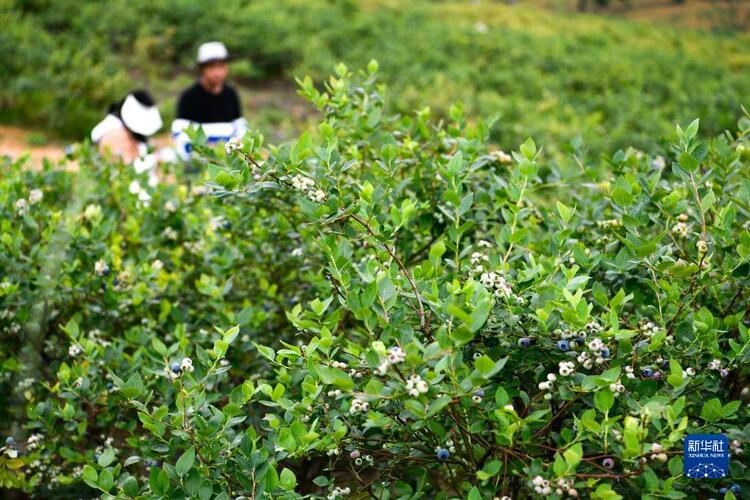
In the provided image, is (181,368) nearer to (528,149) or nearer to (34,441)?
(34,441)

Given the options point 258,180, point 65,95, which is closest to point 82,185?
point 258,180

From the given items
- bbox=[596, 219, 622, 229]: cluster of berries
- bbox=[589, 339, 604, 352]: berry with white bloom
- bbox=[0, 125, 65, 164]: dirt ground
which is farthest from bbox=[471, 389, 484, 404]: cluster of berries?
bbox=[0, 125, 65, 164]: dirt ground

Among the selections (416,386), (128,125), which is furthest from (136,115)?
(416,386)

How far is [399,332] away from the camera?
5.51 feet

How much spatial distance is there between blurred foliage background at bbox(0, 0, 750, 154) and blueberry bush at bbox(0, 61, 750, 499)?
5.18 metres

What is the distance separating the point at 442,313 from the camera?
1.67 m

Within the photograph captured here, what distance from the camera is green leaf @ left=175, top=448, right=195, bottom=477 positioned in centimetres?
174

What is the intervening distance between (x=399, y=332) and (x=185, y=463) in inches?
22.4

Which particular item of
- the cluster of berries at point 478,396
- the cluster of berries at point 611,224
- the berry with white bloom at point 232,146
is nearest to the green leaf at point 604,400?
the cluster of berries at point 478,396

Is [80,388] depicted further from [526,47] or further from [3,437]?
[526,47]

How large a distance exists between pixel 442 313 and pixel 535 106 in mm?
9271

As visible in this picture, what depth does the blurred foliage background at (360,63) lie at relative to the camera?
374 inches

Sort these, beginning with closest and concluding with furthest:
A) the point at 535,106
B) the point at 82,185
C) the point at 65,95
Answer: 1. the point at 82,185
2. the point at 65,95
3. the point at 535,106

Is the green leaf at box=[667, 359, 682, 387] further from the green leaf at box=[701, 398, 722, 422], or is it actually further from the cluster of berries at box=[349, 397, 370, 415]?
the cluster of berries at box=[349, 397, 370, 415]
